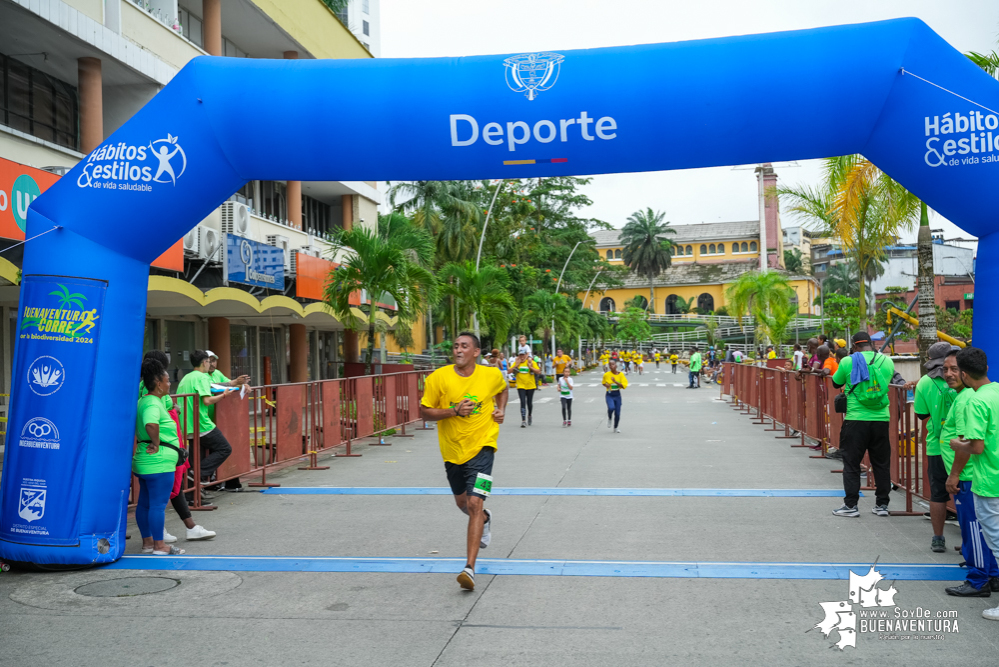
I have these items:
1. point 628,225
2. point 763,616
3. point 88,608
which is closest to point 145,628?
point 88,608

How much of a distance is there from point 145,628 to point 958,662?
15.0 feet

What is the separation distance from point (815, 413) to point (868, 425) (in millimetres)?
5456

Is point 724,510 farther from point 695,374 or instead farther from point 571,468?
point 695,374

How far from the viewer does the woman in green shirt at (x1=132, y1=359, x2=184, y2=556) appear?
6.94 meters

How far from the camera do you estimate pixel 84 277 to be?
673cm

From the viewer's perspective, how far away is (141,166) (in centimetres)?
686

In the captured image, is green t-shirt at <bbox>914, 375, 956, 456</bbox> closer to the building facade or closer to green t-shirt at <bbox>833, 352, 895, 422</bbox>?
green t-shirt at <bbox>833, 352, 895, 422</bbox>

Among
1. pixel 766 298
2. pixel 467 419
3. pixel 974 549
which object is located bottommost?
pixel 974 549

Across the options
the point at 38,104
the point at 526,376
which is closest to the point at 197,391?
the point at 38,104

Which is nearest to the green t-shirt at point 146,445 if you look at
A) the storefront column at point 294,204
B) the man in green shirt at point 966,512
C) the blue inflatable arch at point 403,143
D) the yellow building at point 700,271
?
the blue inflatable arch at point 403,143

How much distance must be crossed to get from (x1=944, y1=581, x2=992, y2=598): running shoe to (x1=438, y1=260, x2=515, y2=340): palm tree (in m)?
21.8

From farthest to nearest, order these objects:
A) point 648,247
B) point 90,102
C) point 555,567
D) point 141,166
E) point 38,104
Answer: point 648,247
point 38,104
point 90,102
point 141,166
point 555,567

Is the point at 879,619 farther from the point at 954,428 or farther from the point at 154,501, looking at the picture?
the point at 154,501

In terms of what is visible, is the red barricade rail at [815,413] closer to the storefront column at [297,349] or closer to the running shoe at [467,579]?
the running shoe at [467,579]
